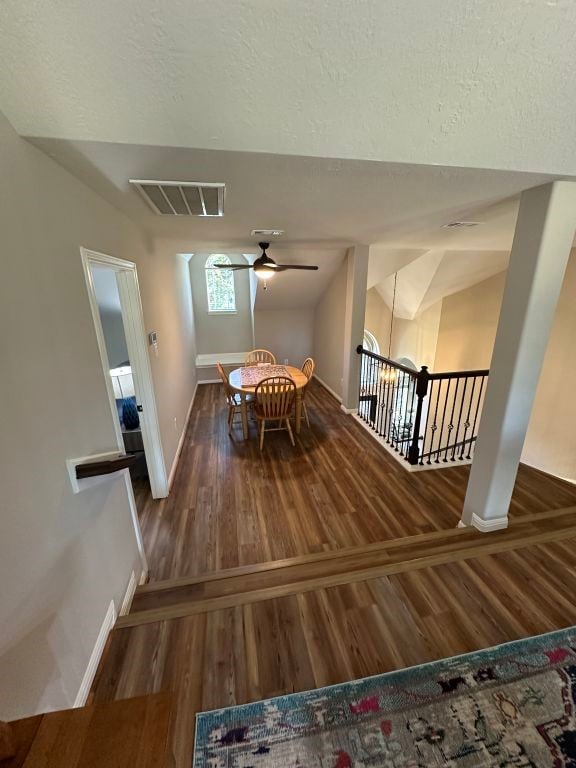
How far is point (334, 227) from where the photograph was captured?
106 inches

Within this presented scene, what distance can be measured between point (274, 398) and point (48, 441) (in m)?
2.52

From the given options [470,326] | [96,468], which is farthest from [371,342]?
[96,468]

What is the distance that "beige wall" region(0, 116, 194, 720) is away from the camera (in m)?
0.87

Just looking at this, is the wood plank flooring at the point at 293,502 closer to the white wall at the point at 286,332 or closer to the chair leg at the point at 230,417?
the chair leg at the point at 230,417

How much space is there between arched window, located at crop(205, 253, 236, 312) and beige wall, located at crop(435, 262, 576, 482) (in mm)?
4715

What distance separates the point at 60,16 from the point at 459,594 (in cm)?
289

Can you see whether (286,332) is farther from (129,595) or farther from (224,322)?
(129,595)

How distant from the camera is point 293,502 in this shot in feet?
8.86

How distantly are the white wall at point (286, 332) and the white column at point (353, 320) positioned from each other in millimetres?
1981

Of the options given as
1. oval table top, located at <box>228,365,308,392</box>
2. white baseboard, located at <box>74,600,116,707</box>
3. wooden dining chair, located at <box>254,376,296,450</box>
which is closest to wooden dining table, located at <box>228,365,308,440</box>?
oval table top, located at <box>228,365,308,392</box>

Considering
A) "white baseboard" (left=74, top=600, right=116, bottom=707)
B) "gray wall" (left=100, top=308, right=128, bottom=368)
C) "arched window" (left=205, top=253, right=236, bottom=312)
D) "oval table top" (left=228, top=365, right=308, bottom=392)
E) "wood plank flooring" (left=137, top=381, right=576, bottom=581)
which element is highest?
"arched window" (left=205, top=253, right=236, bottom=312)

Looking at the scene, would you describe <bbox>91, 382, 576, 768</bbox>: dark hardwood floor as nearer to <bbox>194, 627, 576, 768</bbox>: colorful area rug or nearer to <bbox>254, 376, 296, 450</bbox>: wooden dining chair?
<bbox>194, 627, 576, 768</bbox>: colorful area rug

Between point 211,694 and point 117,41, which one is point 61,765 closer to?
point 211,694

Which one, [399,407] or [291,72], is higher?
[291,72]
